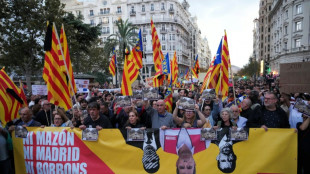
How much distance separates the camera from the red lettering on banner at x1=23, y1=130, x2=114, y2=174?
4137 millimetres

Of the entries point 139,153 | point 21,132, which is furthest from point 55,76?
point 139,153

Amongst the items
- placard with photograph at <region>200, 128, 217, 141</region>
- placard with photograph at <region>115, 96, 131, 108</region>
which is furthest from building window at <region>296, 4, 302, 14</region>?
placard with photograph at <region>200, 128, 217, 141</region>

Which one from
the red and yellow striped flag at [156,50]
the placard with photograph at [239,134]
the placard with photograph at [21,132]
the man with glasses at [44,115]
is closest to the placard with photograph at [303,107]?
the placard with photograph at [239,134]

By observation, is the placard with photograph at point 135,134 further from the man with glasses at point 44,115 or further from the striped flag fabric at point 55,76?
the man with glasses at point 44,115

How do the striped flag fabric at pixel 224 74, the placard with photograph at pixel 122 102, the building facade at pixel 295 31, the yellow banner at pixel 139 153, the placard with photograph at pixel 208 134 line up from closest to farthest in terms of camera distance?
the yellow banner at pixel 139 153, the placard with photograph at pixel 208 134, the placard with photograph at pixel 122 102, the striped flag fabric at pixel 224 74, the building facade at pixel 295 31

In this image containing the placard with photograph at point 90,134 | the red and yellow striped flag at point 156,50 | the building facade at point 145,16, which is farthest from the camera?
the building facade at point 145,16

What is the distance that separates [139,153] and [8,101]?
11.0ft

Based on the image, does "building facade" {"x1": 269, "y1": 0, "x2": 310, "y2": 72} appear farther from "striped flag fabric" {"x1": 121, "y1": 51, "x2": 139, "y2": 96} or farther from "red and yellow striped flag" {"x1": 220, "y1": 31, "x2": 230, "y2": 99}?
"striped flag fabric" {"x1": 121, "y1": 51, "x2": 139, "y2": 96}

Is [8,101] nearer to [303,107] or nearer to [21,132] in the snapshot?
[21,132]

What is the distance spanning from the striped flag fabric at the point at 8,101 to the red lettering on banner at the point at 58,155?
958 mm

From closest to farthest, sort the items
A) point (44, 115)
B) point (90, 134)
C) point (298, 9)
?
point (90, 134)
point (44, 115)
point (298, 9)

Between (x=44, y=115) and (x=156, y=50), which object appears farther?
(x=156, y=50)

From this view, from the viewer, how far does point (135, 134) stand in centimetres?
402

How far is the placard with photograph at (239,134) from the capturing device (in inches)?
150
